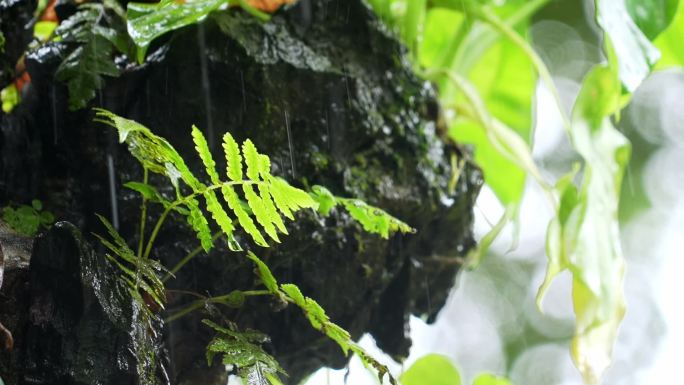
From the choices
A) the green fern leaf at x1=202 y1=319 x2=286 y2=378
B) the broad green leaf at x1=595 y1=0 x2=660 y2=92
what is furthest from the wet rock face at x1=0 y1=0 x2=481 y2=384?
the broad green leaf at x1=595 y1=0 x2=660 y2=92

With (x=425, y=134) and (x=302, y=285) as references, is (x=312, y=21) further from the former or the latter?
(x=302, y=285)

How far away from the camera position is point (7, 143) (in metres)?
1.29

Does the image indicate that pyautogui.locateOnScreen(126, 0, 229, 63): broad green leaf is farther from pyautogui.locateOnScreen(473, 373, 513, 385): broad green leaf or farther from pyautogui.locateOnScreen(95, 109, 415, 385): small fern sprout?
pyautogui.locateOnScreen(473, 373, 513, 385): broad green leaf

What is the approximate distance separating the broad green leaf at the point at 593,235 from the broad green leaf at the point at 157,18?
823 mm

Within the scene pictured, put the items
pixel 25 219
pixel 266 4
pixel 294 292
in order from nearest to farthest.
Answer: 1. pixel 294 292
2. pixel 25 219
3. pixel 266 4

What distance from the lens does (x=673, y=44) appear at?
6.06ft

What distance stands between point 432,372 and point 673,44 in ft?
3.55

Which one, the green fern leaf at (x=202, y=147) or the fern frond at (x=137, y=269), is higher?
the green fern leaf at (x=202, y=147)

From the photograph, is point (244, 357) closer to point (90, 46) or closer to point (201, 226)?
point (201, 226)

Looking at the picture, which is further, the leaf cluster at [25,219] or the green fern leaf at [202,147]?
the leaf cluster at [25,219]

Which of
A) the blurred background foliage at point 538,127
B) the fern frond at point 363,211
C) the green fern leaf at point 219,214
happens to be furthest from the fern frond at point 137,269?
the blurred background foliage at point 538,127

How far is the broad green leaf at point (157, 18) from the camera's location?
3.82ft

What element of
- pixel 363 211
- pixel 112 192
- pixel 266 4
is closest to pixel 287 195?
pixel 363 211

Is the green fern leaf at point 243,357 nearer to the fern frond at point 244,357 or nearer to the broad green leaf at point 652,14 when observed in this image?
the fern frond at point 244,357
